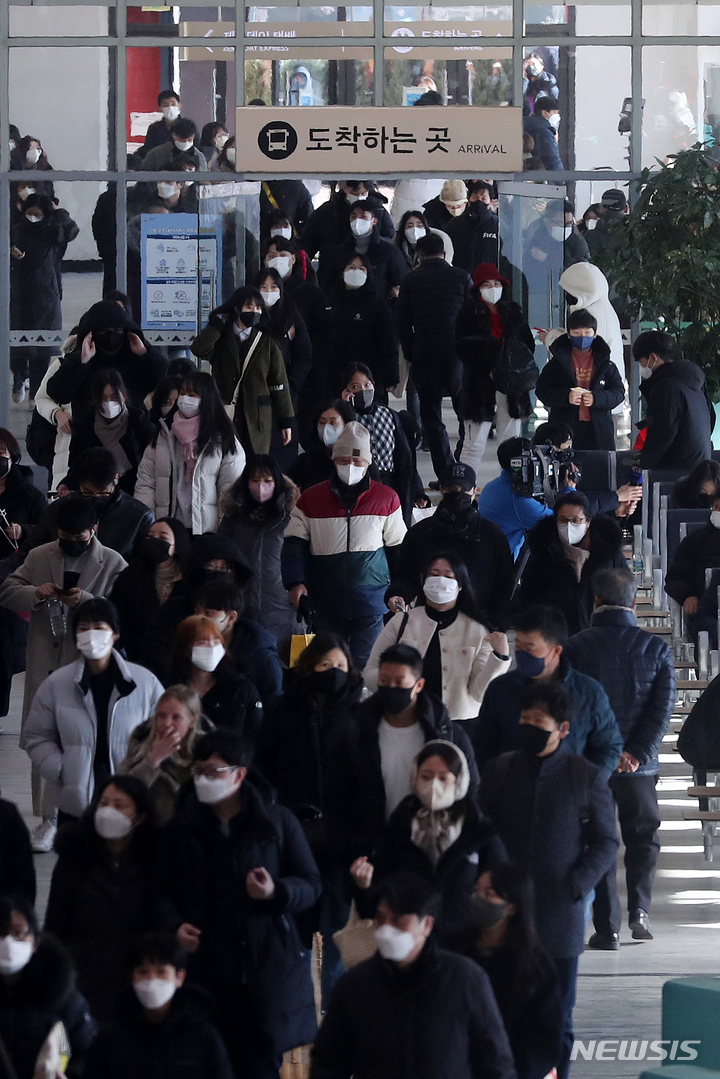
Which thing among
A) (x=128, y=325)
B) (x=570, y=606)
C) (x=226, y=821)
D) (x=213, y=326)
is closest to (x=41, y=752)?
(x=226, y=821)

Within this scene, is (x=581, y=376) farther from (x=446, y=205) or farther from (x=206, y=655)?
(x=206, y=655)

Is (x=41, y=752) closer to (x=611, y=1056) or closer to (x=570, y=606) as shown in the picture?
(x=611, y=1056)

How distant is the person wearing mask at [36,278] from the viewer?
1570cm

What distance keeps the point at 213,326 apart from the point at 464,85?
15.3 ft

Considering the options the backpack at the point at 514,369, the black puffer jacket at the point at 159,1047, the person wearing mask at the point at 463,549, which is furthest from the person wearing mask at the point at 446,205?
the black puffer jacket at the point at 159,1047

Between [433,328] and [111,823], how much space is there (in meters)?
7.89

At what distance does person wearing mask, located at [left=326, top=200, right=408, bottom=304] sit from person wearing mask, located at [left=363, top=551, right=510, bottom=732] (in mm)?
6126

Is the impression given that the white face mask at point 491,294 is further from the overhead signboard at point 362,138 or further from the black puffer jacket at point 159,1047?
the black puffer jacket at point 159,1047

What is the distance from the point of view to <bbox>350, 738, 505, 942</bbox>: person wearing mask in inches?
229

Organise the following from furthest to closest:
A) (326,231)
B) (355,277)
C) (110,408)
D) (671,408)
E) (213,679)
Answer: (326,231), (355,277), (671,408), (110,408), (213,679)

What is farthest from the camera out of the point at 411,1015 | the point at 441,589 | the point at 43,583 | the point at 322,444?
the point at 322,444

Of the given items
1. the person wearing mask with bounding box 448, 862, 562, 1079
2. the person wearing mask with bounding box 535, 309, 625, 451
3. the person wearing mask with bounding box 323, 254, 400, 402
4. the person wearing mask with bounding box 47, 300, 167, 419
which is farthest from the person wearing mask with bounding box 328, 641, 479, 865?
the person wearing mask with bounding box 323, 254, 400, 402

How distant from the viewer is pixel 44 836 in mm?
8688

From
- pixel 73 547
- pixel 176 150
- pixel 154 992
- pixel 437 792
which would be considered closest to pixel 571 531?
pixel 73 547
